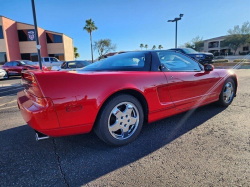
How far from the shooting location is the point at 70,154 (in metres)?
2.22

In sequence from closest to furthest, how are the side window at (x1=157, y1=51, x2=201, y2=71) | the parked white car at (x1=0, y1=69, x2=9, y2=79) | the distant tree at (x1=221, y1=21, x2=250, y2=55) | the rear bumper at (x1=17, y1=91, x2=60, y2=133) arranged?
the rear bumper at (x1=17, y1=91, x2=60, y2=133) < the side window at (x1=157, y1=51, x2=201, y2=71) < the parked white car at (x1=0, y1=69, x2=9, y2=79) < the distant tree at (x1=221, y1=21, x2=250, y2=55)

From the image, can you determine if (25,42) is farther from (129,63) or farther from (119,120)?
(119,120)

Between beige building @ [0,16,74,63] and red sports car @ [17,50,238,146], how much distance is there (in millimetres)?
25862

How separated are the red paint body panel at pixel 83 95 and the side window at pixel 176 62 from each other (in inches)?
9.9

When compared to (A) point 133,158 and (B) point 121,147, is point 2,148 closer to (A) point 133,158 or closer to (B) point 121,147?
(B) point 121,147

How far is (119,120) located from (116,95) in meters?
0.34

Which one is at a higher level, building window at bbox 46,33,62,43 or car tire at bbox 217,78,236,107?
building window at bbox 46,33,62,43

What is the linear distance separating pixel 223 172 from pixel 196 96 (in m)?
1.57

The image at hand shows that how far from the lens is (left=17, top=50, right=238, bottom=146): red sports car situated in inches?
74.8

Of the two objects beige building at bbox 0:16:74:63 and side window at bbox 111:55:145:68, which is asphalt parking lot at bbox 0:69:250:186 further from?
beige building at bbox 0:16:74:63

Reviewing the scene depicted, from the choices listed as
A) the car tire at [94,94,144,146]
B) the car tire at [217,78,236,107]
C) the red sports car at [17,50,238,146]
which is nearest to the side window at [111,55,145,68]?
the red sports car at [17,50,238,146]

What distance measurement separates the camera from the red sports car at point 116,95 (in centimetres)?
190

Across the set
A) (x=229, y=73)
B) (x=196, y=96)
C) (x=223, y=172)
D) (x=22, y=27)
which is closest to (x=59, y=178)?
(x=223, y=172)

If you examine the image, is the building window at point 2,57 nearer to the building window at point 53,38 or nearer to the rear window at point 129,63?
the building window at point 53,38
